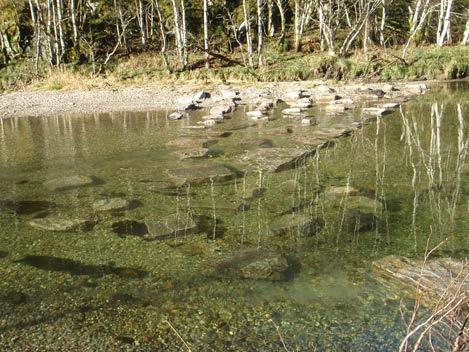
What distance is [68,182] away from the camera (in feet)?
24.8

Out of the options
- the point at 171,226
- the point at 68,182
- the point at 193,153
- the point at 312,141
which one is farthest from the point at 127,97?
the point at 171,226

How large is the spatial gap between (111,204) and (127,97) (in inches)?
472

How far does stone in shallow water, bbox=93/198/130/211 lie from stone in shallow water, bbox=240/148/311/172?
226cm

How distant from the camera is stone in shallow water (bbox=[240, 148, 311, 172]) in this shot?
7.99m

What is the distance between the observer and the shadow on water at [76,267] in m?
4.58

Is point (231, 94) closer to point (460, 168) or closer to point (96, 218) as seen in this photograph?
point (460, 168)

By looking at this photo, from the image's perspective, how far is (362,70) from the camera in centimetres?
1956

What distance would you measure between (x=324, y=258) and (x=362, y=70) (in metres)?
16.0

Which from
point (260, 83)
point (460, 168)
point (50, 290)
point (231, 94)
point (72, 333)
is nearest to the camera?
point (72, 333)

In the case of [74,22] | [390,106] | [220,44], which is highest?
[74,22]

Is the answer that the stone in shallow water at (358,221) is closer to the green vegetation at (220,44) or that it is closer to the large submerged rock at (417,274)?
Answer: the large submerged rock at (417,274)

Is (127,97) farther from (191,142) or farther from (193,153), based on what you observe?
(193,153)

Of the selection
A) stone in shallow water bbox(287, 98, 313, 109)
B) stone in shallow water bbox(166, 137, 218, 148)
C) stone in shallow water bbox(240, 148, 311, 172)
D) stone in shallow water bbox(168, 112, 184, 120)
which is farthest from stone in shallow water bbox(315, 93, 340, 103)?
stone in shallow water bbox(240, 148, 311, 172)

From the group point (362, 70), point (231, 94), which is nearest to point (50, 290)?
point (231, 94)
